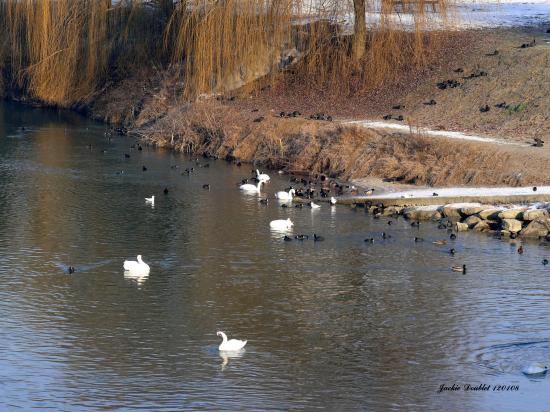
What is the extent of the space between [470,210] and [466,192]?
1.54m

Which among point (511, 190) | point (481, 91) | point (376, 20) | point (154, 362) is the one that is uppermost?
point (376, 20)

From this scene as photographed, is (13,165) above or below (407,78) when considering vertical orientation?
below

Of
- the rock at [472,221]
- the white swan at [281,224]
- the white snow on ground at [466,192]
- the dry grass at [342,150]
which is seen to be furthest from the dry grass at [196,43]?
the white swan at [281,224]

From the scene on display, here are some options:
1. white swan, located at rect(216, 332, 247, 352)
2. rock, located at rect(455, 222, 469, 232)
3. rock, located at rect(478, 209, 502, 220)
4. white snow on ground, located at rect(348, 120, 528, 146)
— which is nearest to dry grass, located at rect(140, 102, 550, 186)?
white snow on ground, located at rect(348, 120, 528, 146)

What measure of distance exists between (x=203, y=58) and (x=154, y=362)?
2243 centimetres

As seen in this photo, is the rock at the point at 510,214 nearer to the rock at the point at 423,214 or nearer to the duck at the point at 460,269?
the rock at the point at 423,214

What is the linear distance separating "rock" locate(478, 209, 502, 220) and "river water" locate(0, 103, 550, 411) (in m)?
0.97

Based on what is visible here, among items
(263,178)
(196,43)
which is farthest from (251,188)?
(196,43)

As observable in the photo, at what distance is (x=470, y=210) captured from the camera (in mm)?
26141

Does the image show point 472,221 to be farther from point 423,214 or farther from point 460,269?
point 460,269

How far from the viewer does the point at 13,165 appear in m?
32.8

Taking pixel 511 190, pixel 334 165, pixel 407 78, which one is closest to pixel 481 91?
pixel 407 78

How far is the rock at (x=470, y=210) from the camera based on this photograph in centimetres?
2609

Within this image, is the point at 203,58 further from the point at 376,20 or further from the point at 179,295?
the point at 179,295
